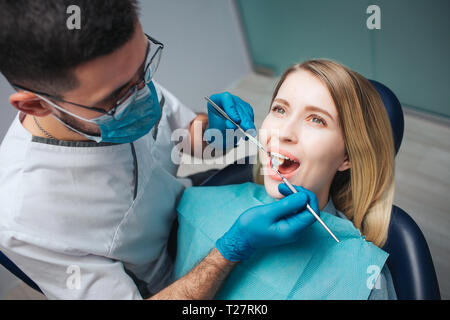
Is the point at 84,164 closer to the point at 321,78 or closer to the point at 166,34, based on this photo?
the point at 321,78

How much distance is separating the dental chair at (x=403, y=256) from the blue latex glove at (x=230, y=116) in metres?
0.41

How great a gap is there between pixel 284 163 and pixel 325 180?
0.51 ft

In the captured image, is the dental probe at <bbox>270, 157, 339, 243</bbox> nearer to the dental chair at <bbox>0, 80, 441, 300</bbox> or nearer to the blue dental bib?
the blue dental bib

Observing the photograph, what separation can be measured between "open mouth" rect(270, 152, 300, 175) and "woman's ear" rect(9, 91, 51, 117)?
2.33 feet

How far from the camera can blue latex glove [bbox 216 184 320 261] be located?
3.28 feet

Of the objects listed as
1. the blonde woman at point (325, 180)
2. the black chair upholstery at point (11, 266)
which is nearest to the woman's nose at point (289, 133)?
the blonde woman at point (325, 180)

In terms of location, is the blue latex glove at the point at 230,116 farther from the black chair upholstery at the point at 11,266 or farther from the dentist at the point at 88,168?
the black chair upholstery at the point at 11,266

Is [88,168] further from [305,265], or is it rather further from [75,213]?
[305,265]

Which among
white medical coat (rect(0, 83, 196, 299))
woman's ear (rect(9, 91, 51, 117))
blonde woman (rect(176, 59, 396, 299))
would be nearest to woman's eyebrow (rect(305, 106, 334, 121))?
blonde woman (rect(176, 59, 396, 299))

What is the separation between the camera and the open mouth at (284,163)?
1.16 meters

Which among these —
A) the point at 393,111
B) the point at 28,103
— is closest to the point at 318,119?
the point at 393,111

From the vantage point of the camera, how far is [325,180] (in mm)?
1195

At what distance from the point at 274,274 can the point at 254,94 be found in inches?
65.2

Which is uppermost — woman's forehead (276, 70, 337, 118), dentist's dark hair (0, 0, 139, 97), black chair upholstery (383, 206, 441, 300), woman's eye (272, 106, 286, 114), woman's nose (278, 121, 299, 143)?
dentist's dark hair (0, 0, 139, 97)
